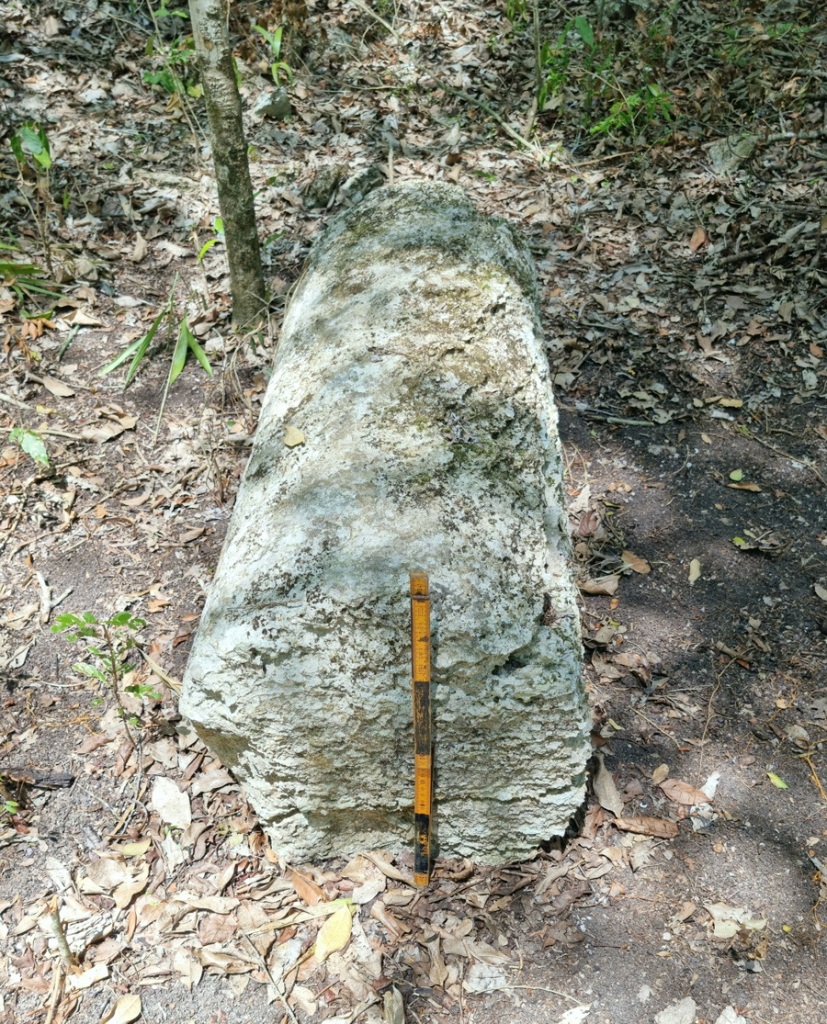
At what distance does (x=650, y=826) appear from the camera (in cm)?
272

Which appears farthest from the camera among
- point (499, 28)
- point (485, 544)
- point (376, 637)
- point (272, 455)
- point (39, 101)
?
point (499, 28)

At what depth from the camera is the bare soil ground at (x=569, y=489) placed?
2.43m

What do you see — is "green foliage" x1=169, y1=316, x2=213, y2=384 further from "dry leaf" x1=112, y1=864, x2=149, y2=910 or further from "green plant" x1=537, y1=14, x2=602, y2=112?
"green plant" x1=537, y1=14, x2=602, y2=112

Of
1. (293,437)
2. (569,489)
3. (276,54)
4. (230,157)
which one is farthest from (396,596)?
(276,54)

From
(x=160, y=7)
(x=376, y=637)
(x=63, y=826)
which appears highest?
(x=160, y=7)

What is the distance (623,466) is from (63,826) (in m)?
2.83

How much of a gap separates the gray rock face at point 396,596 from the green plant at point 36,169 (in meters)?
2.46

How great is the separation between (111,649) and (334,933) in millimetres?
1135

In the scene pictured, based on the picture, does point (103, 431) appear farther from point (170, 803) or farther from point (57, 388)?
point (170, 803)

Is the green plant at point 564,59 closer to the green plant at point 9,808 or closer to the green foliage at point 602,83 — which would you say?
the green foliage at point 602,83

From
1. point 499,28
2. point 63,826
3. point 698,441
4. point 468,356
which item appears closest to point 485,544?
point 468,356

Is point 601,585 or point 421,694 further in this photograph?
point 601,585

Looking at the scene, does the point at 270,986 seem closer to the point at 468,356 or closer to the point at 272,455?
the point at 272,455

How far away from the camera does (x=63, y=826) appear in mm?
2732
